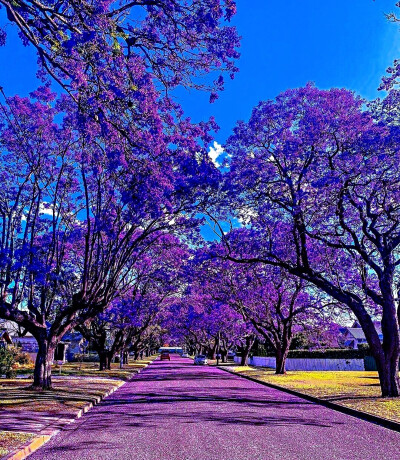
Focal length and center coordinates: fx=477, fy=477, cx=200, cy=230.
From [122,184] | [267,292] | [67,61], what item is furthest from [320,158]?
[267,292]

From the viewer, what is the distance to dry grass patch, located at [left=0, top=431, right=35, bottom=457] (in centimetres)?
764

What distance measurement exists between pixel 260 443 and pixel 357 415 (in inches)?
214

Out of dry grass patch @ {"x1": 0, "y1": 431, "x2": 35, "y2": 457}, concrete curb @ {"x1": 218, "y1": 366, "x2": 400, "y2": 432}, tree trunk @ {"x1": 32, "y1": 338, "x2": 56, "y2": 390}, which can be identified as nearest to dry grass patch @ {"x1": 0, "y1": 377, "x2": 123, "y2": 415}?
tree trunk @ {"x1": 32, "y1": 338, "x2": 56, "y2": 390}

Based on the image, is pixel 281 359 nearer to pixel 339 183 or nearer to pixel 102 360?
pixel 102 360

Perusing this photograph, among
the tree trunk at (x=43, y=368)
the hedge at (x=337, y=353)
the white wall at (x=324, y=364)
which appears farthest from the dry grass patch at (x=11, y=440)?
the hedge at (x=337, y=353)

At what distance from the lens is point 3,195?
746 inches

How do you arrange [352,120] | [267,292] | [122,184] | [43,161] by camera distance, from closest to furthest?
[122,184]
[352,120]
[43,161]
[267,292]

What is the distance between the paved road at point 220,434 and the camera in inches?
310

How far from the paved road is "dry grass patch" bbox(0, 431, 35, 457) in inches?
15.5

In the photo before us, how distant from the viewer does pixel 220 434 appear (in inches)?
383

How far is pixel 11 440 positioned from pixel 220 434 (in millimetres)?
3998

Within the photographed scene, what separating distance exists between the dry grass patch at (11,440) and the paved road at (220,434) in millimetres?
394

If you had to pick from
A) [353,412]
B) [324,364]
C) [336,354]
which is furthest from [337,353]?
[353,412]

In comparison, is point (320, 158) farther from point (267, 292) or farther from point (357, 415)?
point (267, 292)
